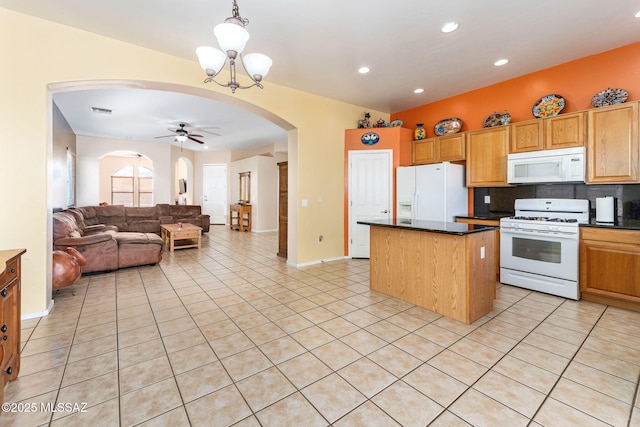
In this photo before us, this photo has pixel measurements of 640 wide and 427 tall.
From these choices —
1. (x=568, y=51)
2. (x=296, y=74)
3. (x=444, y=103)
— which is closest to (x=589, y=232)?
(x=568, y=51)

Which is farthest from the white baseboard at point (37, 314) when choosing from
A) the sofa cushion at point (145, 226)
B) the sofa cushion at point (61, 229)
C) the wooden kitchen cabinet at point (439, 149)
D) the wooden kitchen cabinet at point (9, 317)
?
the wooden kitchen cabinet at point (439, 149)

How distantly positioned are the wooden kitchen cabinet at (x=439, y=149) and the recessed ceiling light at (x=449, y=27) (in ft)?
6.36

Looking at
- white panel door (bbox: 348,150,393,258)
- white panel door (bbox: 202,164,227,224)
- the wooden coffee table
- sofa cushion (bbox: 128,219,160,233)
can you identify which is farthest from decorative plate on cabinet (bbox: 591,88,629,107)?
white panel door (bbox: 202,164,227,224)

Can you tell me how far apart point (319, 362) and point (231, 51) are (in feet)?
7.84

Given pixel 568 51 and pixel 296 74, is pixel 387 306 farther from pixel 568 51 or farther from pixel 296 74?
pixel 568 51

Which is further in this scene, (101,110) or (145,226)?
(145,226)

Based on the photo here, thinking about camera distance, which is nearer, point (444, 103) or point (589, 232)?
point (589, 232)

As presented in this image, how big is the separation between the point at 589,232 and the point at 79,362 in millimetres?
5036

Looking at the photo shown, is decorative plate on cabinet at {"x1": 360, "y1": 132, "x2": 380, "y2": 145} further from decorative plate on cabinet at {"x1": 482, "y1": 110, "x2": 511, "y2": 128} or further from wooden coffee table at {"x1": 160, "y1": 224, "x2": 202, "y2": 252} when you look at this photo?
wooden coffee table at {"x1": 160, "y1": 224, "x2": 202, "y2": 252}

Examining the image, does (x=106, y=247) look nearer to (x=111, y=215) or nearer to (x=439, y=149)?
(x=111, y=215)

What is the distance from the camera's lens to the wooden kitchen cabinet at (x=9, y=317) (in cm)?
153

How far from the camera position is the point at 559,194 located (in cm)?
379

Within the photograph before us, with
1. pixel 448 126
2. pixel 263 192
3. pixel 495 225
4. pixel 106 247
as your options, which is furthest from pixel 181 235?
pixel 495 225

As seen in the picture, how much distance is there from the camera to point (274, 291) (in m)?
3.60
